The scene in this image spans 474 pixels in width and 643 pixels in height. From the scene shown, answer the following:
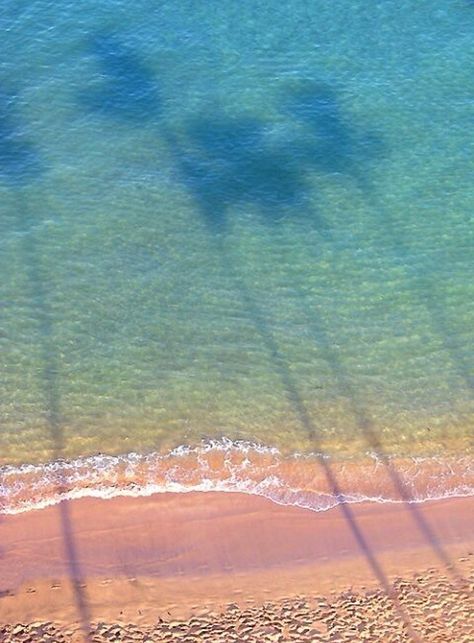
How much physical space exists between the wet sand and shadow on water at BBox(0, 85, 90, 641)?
0.31 feet

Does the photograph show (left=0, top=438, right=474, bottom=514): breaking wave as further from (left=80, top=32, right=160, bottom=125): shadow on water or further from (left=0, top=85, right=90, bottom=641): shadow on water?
(left=80, top=32, right=160, bottom=125): shadow on water

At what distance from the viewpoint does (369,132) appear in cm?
4062

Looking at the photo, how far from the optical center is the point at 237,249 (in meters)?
35.4

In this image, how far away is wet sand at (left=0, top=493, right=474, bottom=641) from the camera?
78.0ft

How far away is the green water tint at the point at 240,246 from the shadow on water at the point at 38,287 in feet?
0.30

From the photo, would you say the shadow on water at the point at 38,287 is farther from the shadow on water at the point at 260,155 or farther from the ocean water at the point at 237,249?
the shadow on water at the point at 260,155

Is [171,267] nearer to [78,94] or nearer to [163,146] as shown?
[163,146]

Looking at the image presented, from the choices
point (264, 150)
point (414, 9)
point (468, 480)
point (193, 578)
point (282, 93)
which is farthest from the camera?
point (414, 9)

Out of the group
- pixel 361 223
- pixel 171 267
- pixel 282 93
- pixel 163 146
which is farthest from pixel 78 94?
pixel 361 223

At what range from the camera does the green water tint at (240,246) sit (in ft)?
98.4

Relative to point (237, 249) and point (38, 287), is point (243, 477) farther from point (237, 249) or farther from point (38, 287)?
point (38, 287)

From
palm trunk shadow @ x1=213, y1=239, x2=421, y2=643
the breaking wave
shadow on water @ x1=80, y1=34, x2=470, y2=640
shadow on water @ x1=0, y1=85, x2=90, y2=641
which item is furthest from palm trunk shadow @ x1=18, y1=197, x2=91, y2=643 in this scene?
palm trunk shadow @ x1=213, y1=239, x2=421, y2=643

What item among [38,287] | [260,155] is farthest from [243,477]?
[260,155]

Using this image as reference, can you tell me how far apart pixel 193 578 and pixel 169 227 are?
16.1 meters
